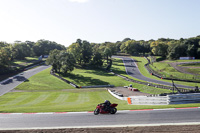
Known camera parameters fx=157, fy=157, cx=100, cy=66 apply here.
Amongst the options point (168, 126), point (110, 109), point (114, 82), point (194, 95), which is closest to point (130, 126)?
point (168, 126)

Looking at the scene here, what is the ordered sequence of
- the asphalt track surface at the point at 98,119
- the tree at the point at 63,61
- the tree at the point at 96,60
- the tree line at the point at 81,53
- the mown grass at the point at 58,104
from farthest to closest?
the tree at the point at 96,60 → the tree line at the point at 81,53 → the tree at the point at 63,61 → the mown grass at the point at 58,104 → the asphalt track surface at the point at 98,119

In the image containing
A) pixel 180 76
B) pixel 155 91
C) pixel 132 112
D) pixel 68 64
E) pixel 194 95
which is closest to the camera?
pixel 132 112

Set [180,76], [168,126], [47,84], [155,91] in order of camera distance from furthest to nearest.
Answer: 1. [180,76]
2. [47,84]
3. [155,91]
4. [168,126]

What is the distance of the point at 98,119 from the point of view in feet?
46.1

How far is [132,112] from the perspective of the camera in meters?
15.4

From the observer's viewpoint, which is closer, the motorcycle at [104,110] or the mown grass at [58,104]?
the motorcycle at [104,110]

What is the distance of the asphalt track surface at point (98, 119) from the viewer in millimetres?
12766

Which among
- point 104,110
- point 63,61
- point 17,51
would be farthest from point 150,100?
point 17,51

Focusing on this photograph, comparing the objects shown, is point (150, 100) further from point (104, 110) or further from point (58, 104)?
point (58, 104)

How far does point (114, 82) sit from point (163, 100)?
32.7 m

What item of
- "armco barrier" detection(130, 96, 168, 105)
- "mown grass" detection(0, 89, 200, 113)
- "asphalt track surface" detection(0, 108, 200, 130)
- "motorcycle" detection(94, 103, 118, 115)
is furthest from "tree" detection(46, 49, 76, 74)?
"motorcycle" detection(94, 103, 118, 115)

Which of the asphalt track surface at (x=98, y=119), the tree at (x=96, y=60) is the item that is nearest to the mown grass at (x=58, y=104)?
the asphalt track surface at (x=98, y=119)

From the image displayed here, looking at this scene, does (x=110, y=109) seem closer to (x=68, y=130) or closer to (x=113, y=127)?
(x=113, y=127)

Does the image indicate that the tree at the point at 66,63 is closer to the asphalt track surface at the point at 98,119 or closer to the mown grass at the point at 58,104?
the mown grass at the point at 58,104
